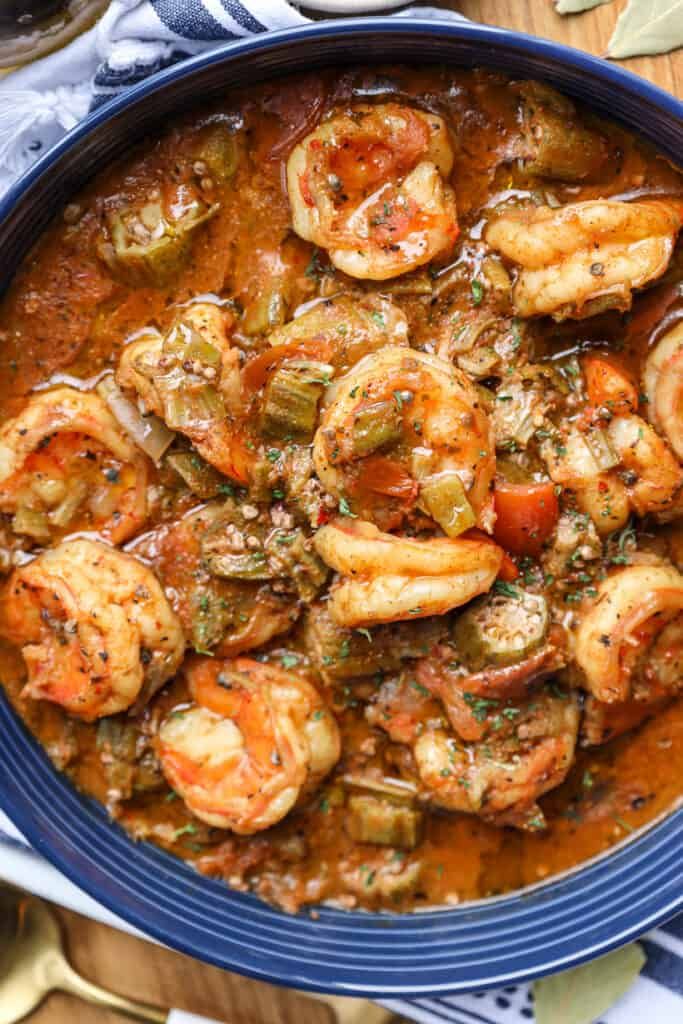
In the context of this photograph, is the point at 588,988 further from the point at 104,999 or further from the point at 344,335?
the point at 344,335

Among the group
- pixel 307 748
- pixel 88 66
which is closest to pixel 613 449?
pixel 307 748

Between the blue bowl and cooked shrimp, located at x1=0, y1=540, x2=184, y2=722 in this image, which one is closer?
the blue bowl

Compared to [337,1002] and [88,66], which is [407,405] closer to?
[88,66]

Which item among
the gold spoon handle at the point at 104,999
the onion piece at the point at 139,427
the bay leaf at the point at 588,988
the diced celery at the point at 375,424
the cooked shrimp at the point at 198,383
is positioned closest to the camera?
the diced celery at the point at 375,424

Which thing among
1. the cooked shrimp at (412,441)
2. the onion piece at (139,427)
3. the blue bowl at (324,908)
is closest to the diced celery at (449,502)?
the cooked shrimp at (412,441)

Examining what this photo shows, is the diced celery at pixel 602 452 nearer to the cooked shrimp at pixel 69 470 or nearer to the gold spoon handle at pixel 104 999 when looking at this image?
the cooked shrimp at pixel 69 470

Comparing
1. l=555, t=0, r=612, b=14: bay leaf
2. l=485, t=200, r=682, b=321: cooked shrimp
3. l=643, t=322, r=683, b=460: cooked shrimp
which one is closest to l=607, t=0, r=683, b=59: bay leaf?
l=555, t=0, r=612, b=14: bay leaf

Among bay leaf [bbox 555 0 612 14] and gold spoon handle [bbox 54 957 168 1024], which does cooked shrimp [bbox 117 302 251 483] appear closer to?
bay leaf [bbox 555 0 612 14]
